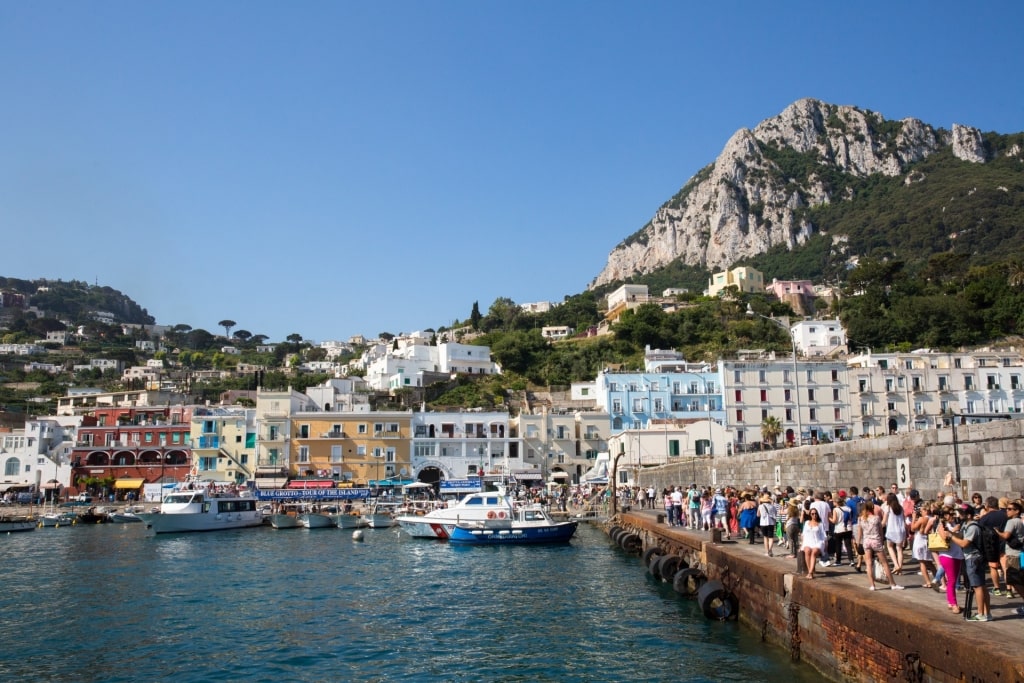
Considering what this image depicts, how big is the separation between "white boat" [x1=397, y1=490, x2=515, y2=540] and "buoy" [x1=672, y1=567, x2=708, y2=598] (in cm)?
1814

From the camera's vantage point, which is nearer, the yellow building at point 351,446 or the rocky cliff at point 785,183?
the yellow building at point 351,446

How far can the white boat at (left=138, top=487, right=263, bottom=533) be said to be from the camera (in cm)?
4659

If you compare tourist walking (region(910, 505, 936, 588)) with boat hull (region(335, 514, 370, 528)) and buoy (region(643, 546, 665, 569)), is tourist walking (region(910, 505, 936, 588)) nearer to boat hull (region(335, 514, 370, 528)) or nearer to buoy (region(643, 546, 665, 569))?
buoy (region(643, 546, 665, 569))

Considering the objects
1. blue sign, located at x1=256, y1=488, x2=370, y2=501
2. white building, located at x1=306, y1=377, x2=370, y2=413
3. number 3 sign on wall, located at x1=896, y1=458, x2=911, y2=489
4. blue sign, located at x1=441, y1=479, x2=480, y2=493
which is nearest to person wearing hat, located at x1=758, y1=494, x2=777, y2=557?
number 3 sign on wall, located at x1=896, y1=458, x2=911, y2=489

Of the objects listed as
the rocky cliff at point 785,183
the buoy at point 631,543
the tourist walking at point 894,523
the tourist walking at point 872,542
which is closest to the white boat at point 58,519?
the buoy at point 631,543

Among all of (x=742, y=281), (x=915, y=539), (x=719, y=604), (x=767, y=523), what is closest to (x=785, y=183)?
(x=742, y=281)

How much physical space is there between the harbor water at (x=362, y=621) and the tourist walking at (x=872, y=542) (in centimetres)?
217

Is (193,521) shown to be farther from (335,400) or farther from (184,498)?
(335,400)

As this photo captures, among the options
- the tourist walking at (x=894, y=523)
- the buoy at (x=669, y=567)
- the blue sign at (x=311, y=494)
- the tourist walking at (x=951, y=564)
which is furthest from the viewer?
the blue sign at (x=311, y=494)

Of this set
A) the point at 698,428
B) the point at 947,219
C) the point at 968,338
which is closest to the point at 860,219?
the point at 947,219

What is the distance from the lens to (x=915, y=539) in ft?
44.3

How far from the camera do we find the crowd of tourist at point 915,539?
10.8 metres

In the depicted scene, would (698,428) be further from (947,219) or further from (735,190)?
(735,190)

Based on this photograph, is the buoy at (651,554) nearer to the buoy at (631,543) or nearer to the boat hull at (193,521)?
the buoy at (631,543)
